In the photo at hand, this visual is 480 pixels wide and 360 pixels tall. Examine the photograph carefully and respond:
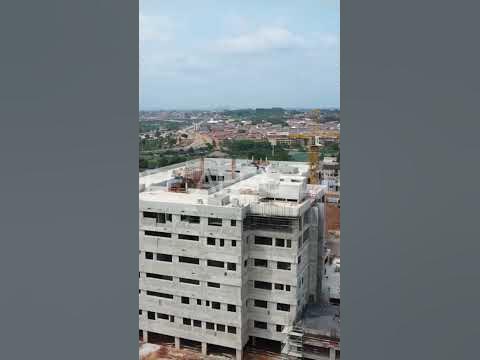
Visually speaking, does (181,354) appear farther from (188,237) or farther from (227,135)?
(227,135)

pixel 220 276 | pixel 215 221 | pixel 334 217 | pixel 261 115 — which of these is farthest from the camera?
pixel 220 276

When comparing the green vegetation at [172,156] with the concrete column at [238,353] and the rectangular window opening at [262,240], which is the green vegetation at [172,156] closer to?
the rectangular window opening at [262,240]

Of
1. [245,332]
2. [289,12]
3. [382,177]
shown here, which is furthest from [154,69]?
[382,177]

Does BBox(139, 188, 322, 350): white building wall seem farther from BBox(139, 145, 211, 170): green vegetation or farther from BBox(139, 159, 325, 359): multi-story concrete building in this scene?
BBox(139, 145, 211, 170): green vegetation

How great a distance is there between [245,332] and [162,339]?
2.00ft

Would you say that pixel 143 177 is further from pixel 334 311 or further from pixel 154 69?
pixel 334 311

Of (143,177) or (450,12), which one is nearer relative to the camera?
(450,12)

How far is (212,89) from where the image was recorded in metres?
2.84

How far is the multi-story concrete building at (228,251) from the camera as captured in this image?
2736 millimetres

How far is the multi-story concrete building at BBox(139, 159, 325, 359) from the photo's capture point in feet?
8.98

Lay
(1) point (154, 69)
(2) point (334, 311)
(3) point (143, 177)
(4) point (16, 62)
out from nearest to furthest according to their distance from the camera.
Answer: (4) point (16, 62)
(2) point (334, 311)
(3) point (143, 177)
(1) point (154, 69)

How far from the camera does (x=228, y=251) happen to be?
3.08 metres

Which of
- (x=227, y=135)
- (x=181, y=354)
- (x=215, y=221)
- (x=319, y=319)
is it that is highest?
(x=227, y=135)

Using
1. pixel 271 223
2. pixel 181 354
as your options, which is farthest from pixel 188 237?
pixel 181 354
